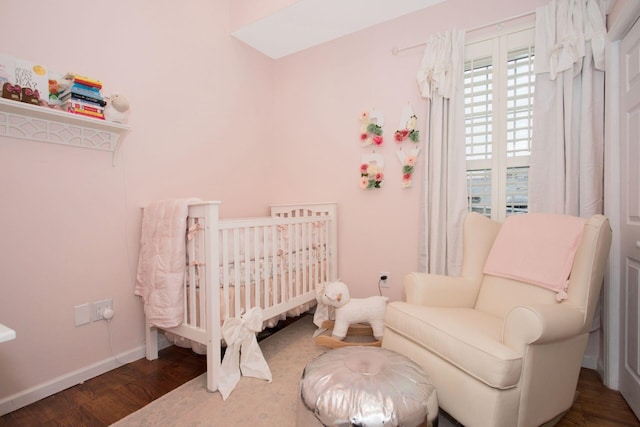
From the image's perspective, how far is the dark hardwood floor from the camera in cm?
134

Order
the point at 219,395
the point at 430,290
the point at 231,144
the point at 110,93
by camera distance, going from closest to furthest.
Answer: the point at 219,395 → the point at 430,290 → the point at 110,93 → the point at 231,144

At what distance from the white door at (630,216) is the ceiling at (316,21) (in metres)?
1.28

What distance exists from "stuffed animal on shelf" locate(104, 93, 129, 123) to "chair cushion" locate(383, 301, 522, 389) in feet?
6.00

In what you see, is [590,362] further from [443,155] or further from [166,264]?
[166,264]

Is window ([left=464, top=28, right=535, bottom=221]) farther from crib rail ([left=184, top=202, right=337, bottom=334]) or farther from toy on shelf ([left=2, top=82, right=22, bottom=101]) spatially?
toy on shelf ([left=2, top=82, right=22, bottom=101])

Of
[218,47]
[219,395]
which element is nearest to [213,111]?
[218,47]

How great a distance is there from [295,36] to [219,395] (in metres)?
2.72

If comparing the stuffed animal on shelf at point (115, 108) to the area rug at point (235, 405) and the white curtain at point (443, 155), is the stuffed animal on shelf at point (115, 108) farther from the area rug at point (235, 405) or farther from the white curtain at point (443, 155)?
the white curtain at point (443, 155)

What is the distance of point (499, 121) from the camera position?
2.01m

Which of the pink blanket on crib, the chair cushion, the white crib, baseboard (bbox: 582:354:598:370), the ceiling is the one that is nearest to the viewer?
the chair cushion

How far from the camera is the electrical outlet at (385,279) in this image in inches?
95.7

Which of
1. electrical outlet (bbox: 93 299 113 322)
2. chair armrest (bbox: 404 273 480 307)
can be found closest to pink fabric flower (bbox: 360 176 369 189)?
chair armrest (bbox: 404 273 480 307)

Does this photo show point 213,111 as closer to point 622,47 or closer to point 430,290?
point 430,290

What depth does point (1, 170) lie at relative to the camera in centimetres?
141
